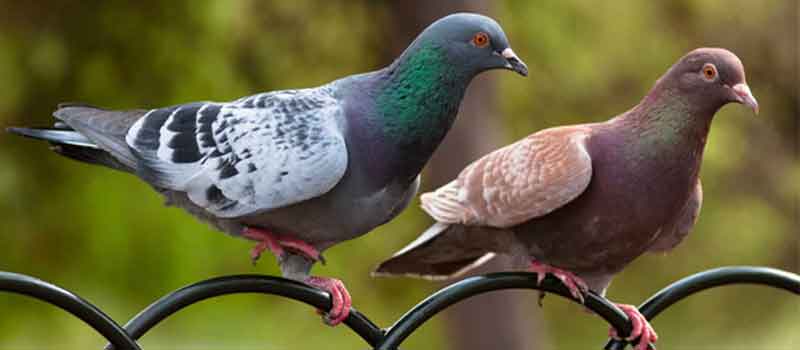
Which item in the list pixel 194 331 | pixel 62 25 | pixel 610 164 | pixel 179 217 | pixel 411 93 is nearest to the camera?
pixel 411 93

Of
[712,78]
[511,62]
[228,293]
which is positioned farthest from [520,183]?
[228,293]

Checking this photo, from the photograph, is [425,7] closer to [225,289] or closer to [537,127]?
[537,127]

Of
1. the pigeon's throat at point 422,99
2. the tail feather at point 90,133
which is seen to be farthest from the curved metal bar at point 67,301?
the pigeon's throat at point 422,99

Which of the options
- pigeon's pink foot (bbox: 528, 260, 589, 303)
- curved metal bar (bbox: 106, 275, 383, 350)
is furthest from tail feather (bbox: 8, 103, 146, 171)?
pigeon's pink foot (bbox: 528, 260, 589, 303)

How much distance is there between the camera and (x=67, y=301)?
2195 mm

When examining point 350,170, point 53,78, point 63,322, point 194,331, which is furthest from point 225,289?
point 194,331

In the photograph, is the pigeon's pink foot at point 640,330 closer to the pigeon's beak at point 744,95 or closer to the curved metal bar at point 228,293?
the pigeon's beak at point 744,95

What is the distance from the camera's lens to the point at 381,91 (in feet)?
9.48

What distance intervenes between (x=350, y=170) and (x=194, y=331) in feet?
12.1

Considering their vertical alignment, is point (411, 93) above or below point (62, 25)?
below

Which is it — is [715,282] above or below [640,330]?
above

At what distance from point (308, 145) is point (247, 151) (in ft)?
0.57

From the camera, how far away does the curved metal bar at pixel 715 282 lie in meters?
2.76

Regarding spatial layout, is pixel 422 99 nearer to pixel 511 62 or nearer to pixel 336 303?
pixel 511 62
